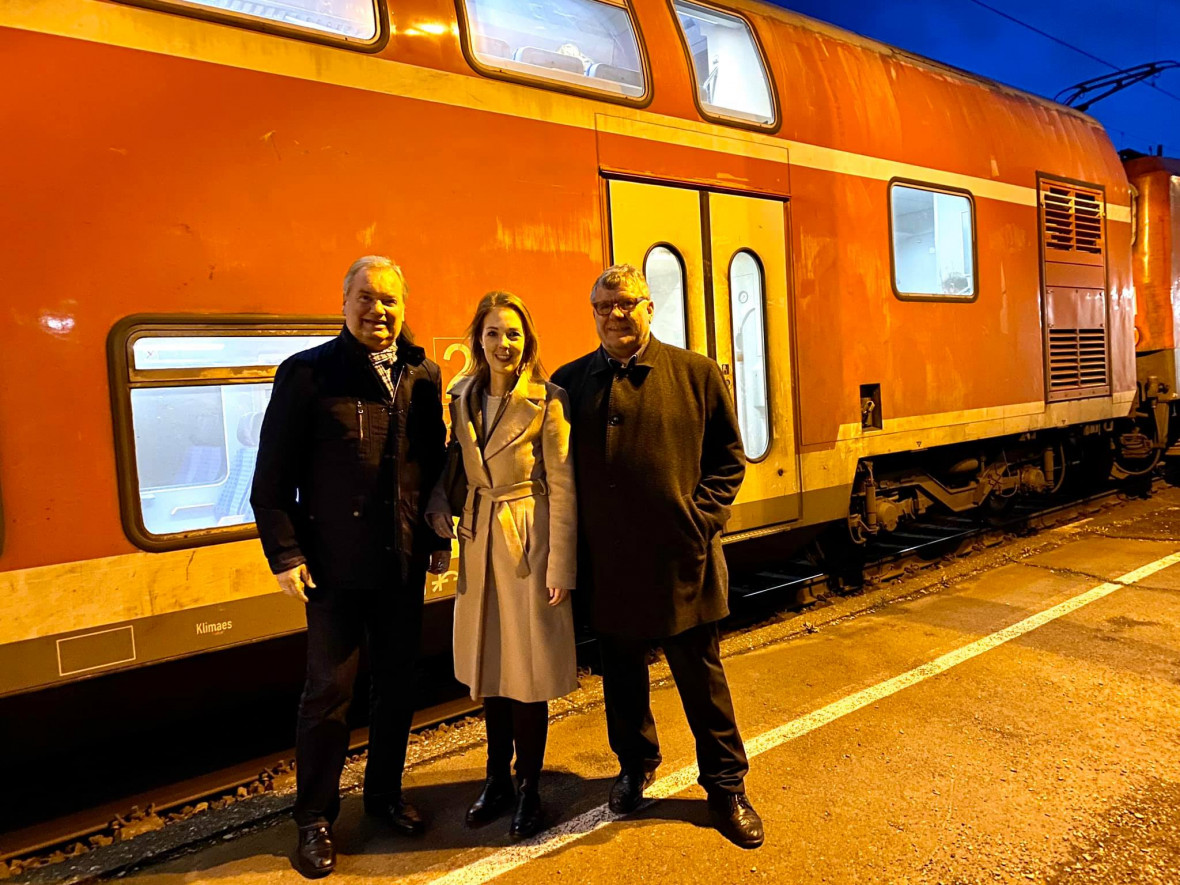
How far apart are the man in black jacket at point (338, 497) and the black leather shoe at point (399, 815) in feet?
0.71

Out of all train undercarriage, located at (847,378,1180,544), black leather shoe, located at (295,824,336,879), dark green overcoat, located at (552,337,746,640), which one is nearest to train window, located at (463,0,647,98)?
dark green overcoat, located at (552,337,746,640)

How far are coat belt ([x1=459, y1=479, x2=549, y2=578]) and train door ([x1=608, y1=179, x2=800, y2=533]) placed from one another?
5.43 feet

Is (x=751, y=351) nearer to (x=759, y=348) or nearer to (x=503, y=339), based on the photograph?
(x=759, y=348)

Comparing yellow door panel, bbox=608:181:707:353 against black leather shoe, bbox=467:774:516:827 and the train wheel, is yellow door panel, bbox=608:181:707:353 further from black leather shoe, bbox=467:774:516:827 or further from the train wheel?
black leather shoe, bbox=467:774:516:827

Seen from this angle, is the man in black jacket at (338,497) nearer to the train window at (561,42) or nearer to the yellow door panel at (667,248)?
the train window at (561,42)

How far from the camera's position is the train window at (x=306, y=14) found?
2.91m

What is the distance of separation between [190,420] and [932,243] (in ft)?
15.7

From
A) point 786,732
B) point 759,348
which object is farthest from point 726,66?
point 786,732

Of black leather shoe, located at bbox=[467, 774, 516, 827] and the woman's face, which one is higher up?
the woman's face

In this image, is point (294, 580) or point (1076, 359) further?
point (1076, 359)

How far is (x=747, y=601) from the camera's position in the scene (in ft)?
17.9

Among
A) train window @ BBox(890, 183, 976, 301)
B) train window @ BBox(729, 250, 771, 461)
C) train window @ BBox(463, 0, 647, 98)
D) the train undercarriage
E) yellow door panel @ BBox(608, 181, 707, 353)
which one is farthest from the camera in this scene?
the train undercarriage

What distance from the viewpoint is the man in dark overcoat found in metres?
2.68

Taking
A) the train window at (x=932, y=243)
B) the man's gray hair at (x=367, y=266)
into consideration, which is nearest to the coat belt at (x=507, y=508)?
the man's gray hair at (x=367, y=266)
